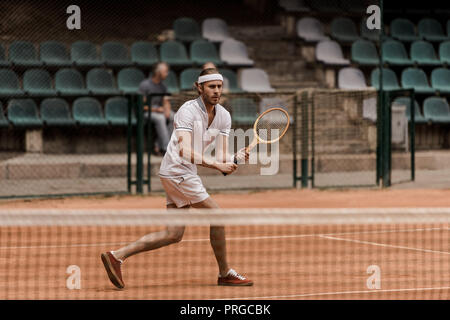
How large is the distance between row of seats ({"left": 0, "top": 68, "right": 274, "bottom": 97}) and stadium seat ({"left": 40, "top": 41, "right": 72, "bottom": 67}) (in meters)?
0.32

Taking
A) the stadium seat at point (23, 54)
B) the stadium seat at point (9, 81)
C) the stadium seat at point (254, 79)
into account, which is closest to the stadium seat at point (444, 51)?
the stadium seat at point (254, 79)

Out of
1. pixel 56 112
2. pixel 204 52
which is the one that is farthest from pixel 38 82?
pixel 204 52

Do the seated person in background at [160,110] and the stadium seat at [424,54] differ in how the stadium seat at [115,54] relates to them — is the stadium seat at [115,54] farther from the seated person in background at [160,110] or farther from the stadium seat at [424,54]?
the stadium seat at [424,54]

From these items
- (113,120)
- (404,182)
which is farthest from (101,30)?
(404,182)

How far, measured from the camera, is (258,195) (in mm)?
12539

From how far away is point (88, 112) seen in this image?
14586mm

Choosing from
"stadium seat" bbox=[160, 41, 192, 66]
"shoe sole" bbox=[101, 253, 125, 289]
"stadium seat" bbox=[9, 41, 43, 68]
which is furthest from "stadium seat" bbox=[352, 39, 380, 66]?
"shoe sole" bbox=[101, 253, 125, 289]

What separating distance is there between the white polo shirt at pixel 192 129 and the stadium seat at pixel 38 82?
888 cm

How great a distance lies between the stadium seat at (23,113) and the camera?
1389 cm

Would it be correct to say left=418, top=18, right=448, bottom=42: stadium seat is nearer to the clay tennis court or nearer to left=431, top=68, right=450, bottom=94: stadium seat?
left=431, top=68, right=450, bottom=94: stadium seat

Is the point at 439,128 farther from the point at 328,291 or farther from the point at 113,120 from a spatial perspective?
the point at 328,291

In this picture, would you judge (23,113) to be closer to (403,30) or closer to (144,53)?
(144,53)

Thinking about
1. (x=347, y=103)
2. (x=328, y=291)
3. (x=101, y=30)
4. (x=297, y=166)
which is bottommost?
(x=328, y=291)

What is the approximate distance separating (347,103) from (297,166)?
146 centimetres
